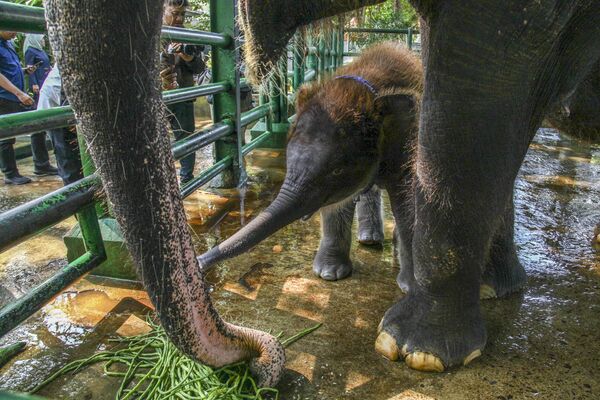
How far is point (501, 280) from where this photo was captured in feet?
8.99

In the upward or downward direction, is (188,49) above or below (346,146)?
above

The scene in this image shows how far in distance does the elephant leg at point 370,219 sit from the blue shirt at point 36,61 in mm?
4789

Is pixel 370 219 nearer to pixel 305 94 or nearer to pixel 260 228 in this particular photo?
pixel 305 94

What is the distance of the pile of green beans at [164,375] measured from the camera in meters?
1.89

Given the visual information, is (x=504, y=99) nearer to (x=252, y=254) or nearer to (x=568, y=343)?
(x=568, y=343)

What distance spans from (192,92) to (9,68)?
3018 millimetres

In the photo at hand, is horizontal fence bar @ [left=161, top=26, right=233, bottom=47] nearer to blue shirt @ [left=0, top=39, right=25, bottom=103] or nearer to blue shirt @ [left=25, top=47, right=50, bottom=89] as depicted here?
blue shirt @ [left=0, top=39, right=25, bottom=103]

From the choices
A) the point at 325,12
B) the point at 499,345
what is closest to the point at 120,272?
the point at 325,12

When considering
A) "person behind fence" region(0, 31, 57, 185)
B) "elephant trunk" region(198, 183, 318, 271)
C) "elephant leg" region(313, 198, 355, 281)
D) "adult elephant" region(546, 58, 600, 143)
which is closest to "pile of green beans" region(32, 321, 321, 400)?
"elephant trunk" region(198, 183, 318, 271)

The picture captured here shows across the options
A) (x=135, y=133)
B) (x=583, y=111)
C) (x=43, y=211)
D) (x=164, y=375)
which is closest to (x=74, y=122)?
(x=43, y=211)

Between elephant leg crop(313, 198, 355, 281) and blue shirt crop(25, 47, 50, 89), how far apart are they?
4943mm

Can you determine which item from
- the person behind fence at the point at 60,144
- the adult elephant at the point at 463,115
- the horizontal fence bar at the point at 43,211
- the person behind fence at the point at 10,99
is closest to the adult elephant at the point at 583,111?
the adult elephant at the point at 463,115

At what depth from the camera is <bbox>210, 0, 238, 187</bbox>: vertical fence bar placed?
14.1 ft

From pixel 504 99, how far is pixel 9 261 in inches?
109
